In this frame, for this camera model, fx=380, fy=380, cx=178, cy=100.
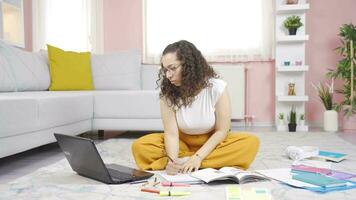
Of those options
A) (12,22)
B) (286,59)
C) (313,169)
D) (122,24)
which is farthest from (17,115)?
(286,59)

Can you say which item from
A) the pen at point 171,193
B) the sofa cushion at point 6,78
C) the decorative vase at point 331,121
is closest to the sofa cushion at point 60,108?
the sofa cushion at point 6,78

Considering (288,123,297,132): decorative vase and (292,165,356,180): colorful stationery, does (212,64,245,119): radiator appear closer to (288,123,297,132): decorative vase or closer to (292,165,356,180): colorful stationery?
(288,123,297,132): decorative vase

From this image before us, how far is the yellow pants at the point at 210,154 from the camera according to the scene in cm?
186

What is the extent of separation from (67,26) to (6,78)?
1784mm

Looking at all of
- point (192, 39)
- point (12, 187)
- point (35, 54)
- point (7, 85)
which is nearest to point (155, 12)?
point (192, 39)

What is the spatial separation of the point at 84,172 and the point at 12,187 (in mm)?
321

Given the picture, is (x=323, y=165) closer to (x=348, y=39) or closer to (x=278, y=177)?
(x=278, y=177)

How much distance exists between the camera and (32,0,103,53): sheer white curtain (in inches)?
180

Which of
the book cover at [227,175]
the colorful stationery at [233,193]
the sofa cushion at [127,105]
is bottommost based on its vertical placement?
the colorful stationery at [233,193]

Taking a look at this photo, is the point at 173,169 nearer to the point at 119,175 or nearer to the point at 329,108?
the point at 119,175

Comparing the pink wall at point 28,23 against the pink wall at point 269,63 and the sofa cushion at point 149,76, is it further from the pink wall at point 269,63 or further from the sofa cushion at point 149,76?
the sofa cushion at point 149,76

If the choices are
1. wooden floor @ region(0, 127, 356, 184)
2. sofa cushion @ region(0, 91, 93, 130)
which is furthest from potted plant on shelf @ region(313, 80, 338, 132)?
sofa cushion @ region(0, 91, 93, 130)

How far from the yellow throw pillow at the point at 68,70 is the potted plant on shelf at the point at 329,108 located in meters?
2.37

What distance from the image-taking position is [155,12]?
4.44m
